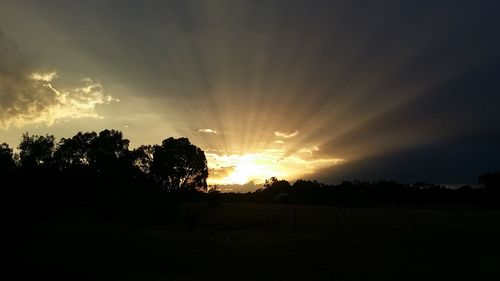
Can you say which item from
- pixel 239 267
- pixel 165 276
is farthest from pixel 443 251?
pixel 165 276

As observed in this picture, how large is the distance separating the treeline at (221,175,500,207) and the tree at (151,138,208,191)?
8.22 m

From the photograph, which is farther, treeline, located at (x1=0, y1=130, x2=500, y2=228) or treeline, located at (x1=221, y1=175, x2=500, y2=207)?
treeline, located at (x1=221, y1=175, x2=500, y2=207)

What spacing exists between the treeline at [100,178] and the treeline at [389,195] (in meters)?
15.1

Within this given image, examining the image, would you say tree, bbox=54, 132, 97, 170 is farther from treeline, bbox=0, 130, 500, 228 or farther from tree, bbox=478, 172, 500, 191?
tree, bbox=478, 172, 500, 191

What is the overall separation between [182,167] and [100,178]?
26171 mm

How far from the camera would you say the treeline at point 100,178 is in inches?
1061

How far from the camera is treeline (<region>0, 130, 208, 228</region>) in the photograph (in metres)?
27.0

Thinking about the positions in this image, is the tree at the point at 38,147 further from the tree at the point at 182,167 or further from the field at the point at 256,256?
the field at the point at 256,256

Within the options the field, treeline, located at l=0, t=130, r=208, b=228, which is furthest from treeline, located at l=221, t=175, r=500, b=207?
the field

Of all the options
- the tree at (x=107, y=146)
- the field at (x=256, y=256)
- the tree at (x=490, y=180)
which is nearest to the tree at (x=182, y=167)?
the tree at (x=107, y=146)

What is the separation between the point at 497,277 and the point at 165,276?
15665 millimetres

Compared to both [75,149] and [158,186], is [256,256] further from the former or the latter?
[75,149]

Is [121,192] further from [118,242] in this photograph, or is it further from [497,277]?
[497,277]

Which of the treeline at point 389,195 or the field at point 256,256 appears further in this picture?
the treeline at point 389,195
